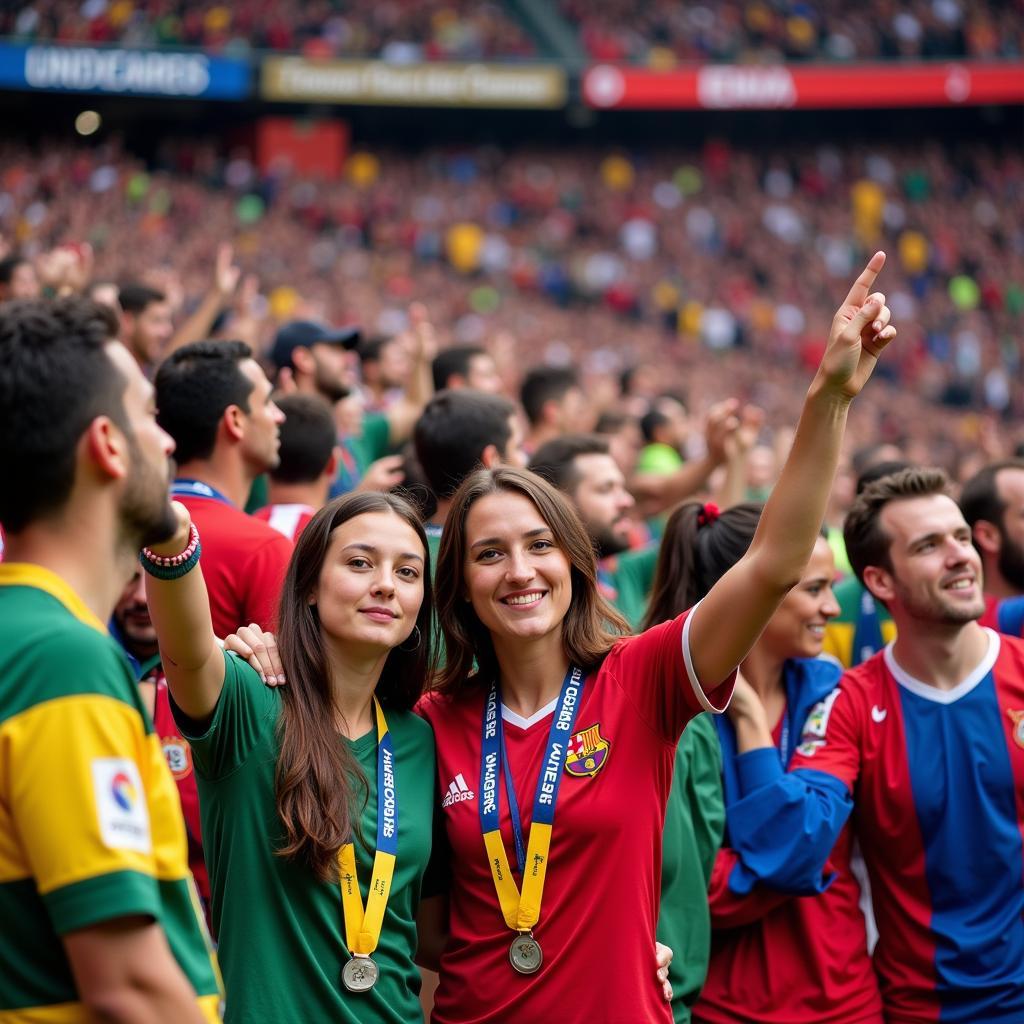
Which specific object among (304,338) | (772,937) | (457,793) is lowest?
(772,937)

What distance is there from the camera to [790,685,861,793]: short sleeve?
3.70m

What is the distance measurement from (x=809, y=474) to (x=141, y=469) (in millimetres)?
1330

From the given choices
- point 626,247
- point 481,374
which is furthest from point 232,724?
point 626,247

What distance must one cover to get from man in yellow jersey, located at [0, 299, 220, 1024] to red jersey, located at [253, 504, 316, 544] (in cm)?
257

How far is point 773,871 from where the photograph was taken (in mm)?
3430

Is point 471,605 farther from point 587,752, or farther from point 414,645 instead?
point 587,752

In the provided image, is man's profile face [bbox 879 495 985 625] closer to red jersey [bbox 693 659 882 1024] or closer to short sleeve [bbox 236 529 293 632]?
red jersey [bbox 693 659 882 1024]

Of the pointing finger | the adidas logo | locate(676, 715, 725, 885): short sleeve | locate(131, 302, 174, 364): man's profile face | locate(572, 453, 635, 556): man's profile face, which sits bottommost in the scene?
locate(676, 715, 725, 885): short sleeve

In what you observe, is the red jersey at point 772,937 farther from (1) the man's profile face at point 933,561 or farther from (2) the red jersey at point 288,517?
(2) the red jersey at point 288,517

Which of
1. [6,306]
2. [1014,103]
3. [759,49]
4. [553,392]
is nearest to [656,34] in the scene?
[759,49]

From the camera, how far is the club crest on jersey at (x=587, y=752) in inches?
119

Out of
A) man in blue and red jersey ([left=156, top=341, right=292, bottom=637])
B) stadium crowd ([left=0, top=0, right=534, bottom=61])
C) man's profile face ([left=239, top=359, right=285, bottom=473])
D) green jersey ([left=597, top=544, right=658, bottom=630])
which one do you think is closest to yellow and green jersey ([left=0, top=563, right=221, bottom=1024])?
man in blue and red jersey ([left=156, top=341, right=292, bottom=637])

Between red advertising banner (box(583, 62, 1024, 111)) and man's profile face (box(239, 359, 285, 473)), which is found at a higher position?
red advertising banner (box(583, 62, 1024, 111))

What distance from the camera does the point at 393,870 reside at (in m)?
2.94
